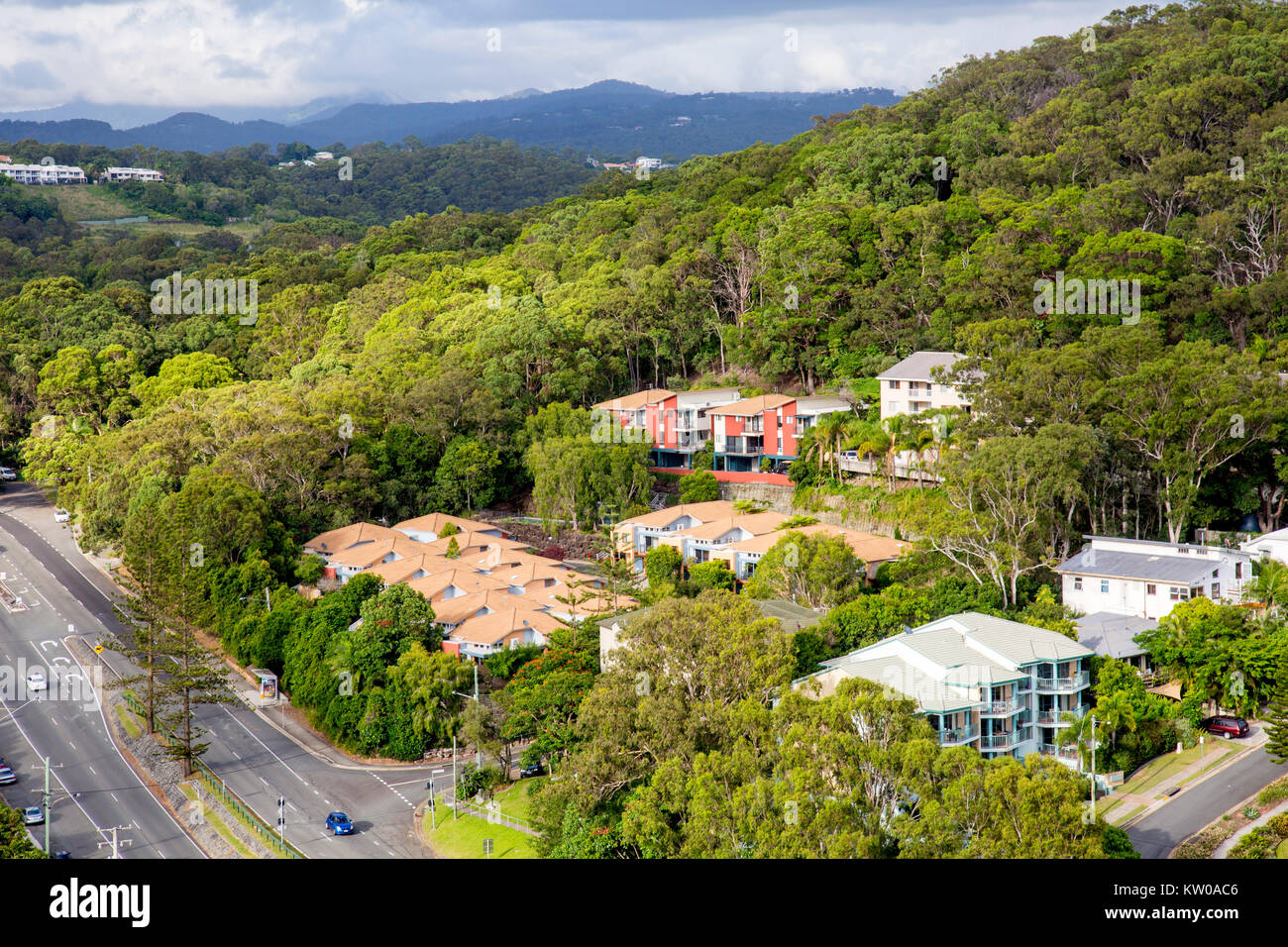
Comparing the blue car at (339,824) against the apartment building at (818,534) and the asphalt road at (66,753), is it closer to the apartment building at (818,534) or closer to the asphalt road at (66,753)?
the asphalt road at (66,753)

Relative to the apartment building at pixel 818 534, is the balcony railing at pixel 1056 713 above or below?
below

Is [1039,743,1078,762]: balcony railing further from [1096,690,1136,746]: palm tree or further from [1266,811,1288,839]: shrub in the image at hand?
[1266,811,1288,839]: shrub

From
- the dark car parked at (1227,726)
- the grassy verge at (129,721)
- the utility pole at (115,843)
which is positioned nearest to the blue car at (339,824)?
the utility pole at (115,843)

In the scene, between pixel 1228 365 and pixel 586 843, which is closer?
pixel 586 843

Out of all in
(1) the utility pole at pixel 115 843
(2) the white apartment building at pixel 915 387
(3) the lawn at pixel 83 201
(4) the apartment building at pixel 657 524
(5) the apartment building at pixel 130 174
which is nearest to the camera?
(1) the utility pole at pixel 115 843
